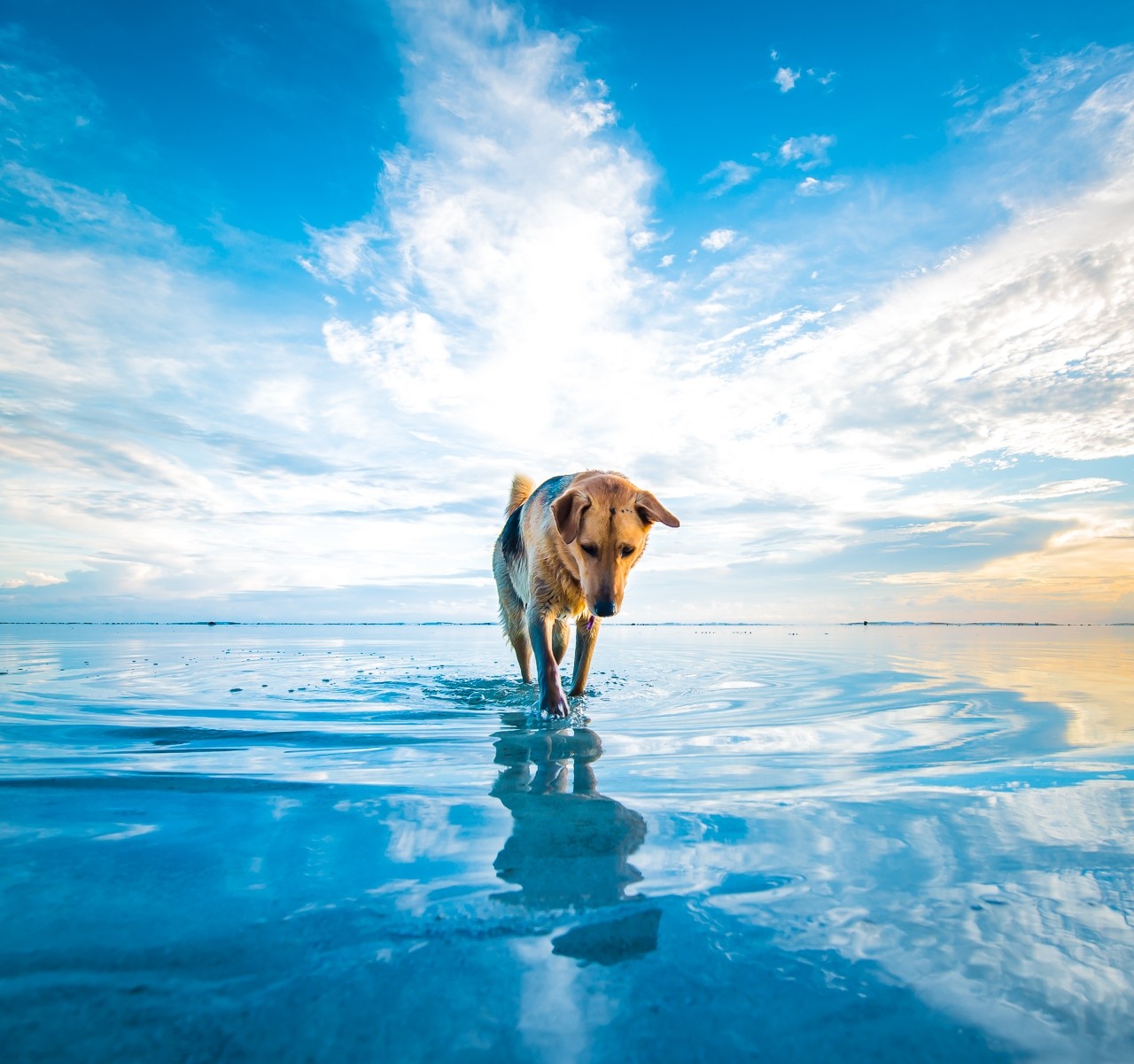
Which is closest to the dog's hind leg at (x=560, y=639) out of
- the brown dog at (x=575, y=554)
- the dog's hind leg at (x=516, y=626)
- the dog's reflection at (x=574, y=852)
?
the brown dog at (x=575, y=554)

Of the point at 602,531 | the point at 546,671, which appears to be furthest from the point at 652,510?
the point at 546,671

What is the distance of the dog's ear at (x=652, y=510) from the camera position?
5.50 m

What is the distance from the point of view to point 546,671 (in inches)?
208

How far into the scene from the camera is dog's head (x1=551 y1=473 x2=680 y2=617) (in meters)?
5.14

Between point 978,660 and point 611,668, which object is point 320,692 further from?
point 978,660

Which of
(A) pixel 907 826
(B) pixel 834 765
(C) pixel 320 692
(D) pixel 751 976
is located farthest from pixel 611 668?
(D) pixel 751 976

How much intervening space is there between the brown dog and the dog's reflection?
1.94m

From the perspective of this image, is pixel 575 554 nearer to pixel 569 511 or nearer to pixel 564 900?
pixel 569 511

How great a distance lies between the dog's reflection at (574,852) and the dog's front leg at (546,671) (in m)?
1.69

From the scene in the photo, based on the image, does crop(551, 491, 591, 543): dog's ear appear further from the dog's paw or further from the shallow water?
the shallow water

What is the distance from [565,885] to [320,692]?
212 inches

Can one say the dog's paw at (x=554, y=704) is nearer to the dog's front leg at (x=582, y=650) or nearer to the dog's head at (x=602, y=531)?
the dog's head at (x=602, y=531)

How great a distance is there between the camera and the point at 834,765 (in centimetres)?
337

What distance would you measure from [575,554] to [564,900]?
3.91 metres
